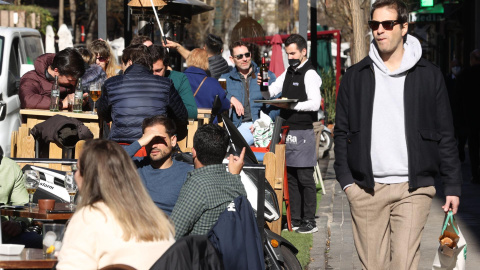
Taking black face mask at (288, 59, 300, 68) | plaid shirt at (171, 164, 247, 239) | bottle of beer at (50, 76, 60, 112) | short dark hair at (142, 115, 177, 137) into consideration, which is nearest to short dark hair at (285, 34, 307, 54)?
black face mask at (288, 59, 300, 68)

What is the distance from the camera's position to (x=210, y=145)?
18.2 feet

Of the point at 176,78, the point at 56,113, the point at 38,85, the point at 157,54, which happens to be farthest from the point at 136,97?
the point at 38,85

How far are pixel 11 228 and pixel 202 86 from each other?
3.80m

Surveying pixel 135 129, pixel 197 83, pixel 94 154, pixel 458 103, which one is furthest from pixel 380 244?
pixel 458 103

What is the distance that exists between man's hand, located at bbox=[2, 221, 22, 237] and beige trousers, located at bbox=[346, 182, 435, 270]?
2.13 metres

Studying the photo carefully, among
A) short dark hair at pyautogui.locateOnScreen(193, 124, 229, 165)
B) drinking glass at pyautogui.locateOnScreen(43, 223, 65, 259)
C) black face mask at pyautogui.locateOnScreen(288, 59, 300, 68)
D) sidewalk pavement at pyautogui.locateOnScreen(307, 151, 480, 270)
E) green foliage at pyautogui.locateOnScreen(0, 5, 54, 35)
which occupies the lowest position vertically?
sidewalk pavement at pyautogui.locateOnScreen(307, 151, 480, 270)

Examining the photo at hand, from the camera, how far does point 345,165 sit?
5.38m

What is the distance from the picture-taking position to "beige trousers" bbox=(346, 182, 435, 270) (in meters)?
5.24

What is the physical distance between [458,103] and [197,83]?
6.40m

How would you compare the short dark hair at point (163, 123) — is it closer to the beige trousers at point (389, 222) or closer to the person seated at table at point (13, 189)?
the person seated at table at point (13, 189)

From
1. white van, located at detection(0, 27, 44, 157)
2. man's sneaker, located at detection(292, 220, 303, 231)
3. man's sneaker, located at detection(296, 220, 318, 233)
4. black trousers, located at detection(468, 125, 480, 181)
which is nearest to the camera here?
man's sneaker, located at detection(296, 220, 318, 233)

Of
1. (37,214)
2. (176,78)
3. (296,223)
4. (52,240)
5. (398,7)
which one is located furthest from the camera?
(296,223)

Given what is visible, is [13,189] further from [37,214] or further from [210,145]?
[210,145]

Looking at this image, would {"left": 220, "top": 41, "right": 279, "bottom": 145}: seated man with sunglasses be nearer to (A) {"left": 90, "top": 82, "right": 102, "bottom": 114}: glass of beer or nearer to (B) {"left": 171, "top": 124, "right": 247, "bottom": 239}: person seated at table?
(A) {"left": 90, "top": 82, "right": 102, "bottom": 114}: glass of beer
